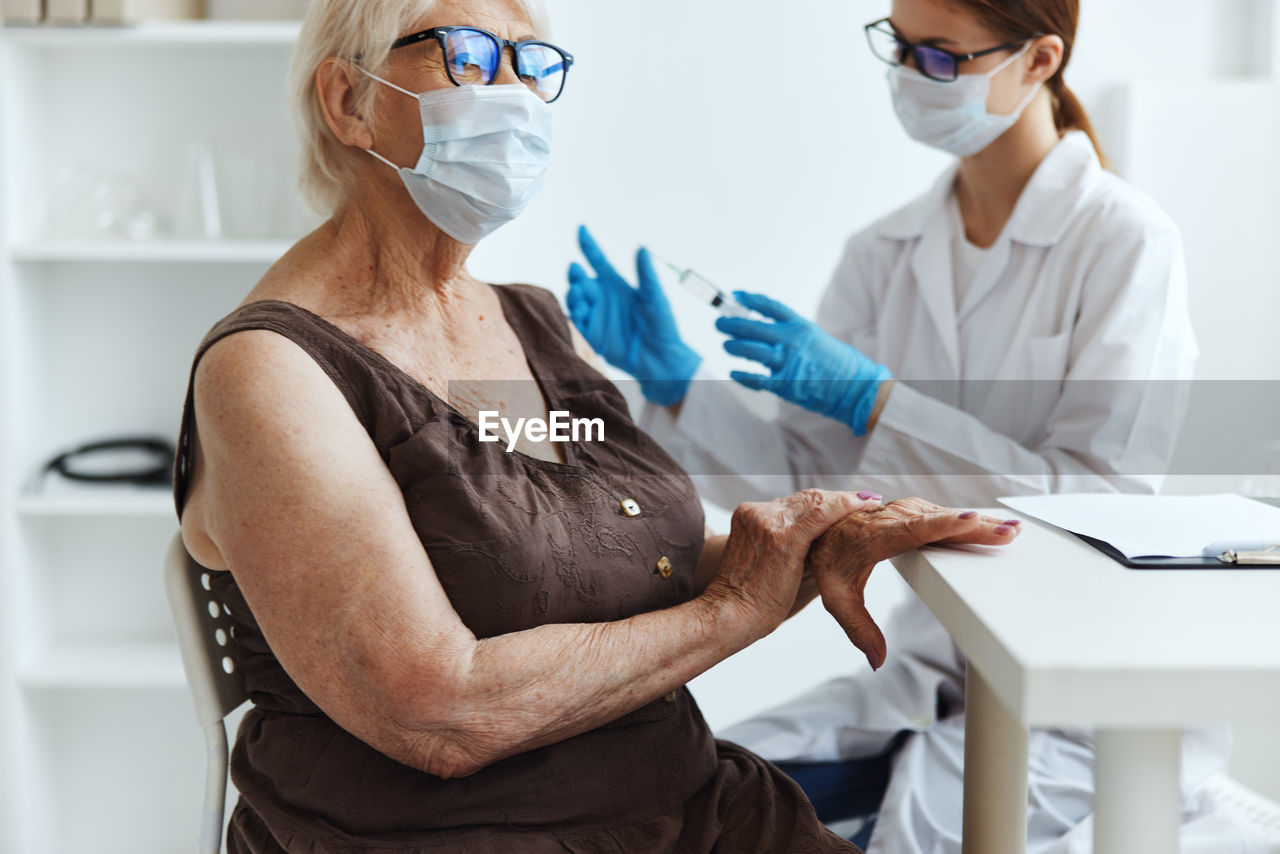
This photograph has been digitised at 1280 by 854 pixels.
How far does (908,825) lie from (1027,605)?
602mm

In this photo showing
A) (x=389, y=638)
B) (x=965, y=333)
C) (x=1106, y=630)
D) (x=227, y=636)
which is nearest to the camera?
(x=1106, y=630)

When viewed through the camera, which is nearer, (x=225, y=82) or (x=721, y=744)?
(x=721, y=744)

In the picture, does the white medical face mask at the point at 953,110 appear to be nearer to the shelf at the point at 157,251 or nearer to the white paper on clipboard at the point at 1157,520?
the white paper on clipboard at the point at 1157,520

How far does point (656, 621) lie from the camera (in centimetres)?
93

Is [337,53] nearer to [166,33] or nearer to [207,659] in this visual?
[207,659]

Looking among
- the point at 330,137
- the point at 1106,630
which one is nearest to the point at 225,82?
the point at 330,137

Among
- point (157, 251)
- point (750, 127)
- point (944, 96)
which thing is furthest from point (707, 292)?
point (157, 251)

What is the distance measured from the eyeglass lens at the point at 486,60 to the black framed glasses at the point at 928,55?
1.99 feet

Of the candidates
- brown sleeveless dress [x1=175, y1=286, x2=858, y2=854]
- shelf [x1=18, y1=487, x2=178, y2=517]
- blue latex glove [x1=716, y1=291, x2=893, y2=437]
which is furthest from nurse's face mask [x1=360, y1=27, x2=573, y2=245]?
shelf [x1=18, y1=487, x2=178, y2=517]

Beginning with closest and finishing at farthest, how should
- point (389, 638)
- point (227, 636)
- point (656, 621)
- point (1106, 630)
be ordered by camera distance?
point (1106, 630), point (389, 638), point (656, 621), point (227, 636)

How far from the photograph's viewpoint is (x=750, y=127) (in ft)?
7.18

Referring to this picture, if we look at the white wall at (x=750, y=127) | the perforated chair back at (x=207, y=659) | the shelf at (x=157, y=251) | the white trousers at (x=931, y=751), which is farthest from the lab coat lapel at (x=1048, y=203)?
the shelf at (x=157, y=251)

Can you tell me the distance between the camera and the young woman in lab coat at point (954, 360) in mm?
1332

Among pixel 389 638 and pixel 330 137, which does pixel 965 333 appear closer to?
pixel 330 137
